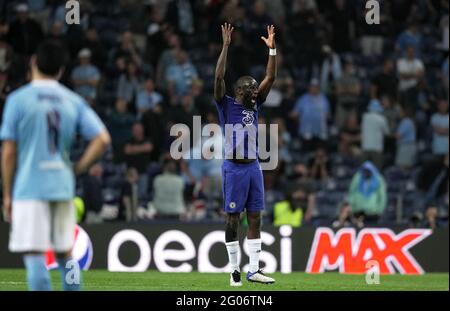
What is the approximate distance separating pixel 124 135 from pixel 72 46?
2.32m

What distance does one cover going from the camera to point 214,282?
58.7 ft

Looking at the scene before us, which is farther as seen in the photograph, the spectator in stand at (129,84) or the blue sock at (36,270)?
the spectator in stand at (129,84)

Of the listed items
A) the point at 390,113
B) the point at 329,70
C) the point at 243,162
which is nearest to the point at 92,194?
the point at 329,70

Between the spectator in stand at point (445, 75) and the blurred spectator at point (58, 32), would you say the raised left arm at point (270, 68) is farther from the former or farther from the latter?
the spectator in stand at point (445, 75)

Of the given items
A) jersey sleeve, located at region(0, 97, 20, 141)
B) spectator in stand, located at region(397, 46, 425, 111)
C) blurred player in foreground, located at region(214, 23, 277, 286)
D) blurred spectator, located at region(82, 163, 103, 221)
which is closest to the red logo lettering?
blurred spectator, located at region(82, 163, 103, 221)

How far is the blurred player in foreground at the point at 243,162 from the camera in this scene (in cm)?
1570

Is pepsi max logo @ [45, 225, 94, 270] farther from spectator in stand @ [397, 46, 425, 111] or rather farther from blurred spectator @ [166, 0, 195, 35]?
spectator in stand @ [397, 46, 425, 111]

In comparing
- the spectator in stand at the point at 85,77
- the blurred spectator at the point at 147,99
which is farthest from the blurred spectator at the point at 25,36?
the blurred spectator at the point at 147,99

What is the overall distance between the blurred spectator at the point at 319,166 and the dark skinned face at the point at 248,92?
37.3 ft

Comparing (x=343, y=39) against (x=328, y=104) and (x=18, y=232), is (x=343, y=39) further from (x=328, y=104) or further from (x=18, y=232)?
(x=18, y=232)

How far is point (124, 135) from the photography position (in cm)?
2631

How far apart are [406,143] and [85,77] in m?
6.98
